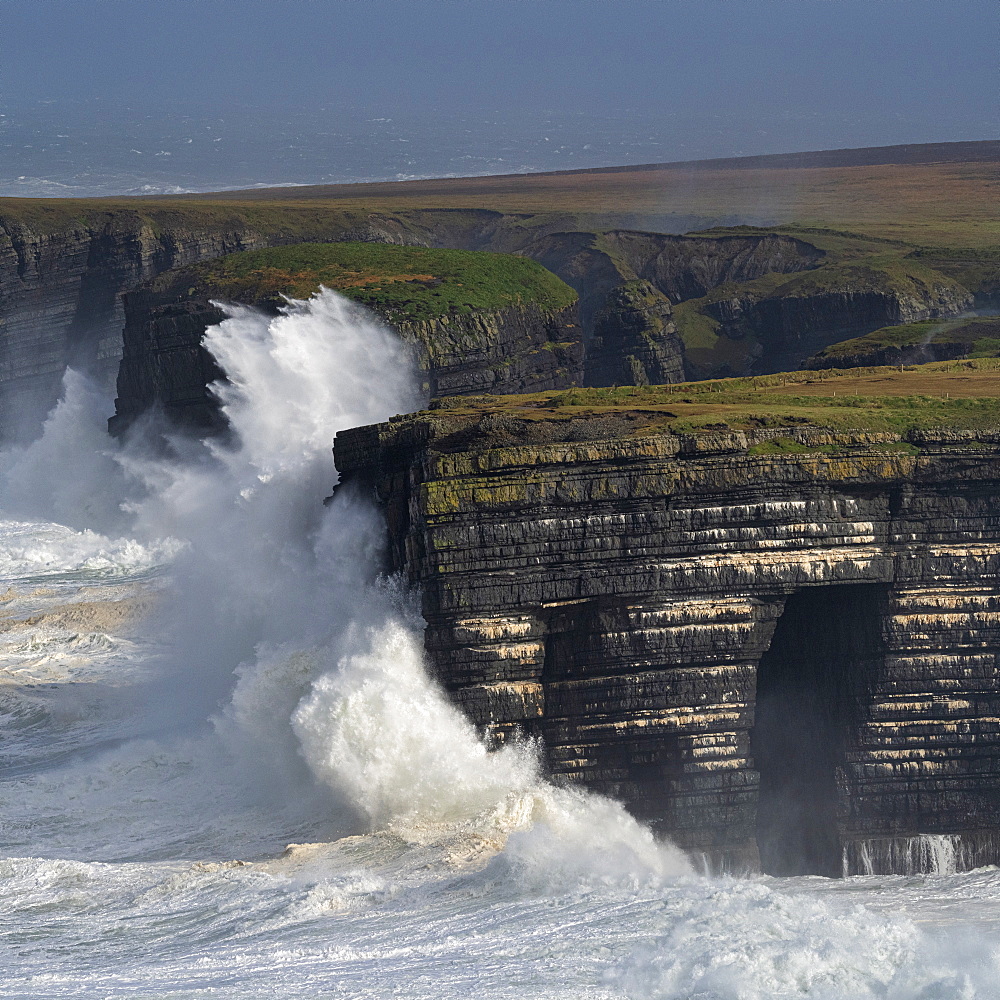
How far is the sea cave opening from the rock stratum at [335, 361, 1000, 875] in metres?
0.04

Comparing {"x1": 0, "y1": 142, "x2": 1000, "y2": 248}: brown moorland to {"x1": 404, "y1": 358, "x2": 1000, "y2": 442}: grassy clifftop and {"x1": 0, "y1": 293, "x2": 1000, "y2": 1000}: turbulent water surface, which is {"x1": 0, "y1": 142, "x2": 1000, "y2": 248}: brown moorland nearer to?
{"x1": 0, "y1": 293, "x2": 1000, "y2": 1000}: turbulent water surface

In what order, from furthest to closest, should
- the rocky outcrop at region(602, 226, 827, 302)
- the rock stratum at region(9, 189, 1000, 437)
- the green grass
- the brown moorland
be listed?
1. the brown moorland
2. the rocky outcrop at region(602, 226, 827, 302)
3. the rock stratum at region(9, 189, 1000, 437)
4. the green grass

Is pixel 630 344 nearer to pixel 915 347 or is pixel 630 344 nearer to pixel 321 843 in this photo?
pixel 915 347

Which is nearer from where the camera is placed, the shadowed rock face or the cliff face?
the shadowed rock face

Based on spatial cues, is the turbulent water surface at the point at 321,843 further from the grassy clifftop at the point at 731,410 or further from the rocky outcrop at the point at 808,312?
the rocky outcrop at the point at 808,312

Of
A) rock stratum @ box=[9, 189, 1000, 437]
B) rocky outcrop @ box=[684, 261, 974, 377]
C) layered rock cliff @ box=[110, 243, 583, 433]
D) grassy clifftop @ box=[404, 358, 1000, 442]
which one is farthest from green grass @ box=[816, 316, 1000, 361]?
grassy clifftop @ box=[404, 358, 1000, 442]

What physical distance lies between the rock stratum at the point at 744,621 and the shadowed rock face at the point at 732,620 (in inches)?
1.5

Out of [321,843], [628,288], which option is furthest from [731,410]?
[628,288]

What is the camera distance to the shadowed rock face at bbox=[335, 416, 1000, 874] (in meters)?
25.8

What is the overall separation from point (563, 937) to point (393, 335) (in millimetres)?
39240

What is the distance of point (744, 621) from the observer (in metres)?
26.2

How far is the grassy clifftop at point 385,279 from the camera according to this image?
6044 centimetres

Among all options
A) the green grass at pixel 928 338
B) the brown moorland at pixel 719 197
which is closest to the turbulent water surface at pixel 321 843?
the green grass at pixel 928 338

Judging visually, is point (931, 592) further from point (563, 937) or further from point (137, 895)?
point (137, 895)
